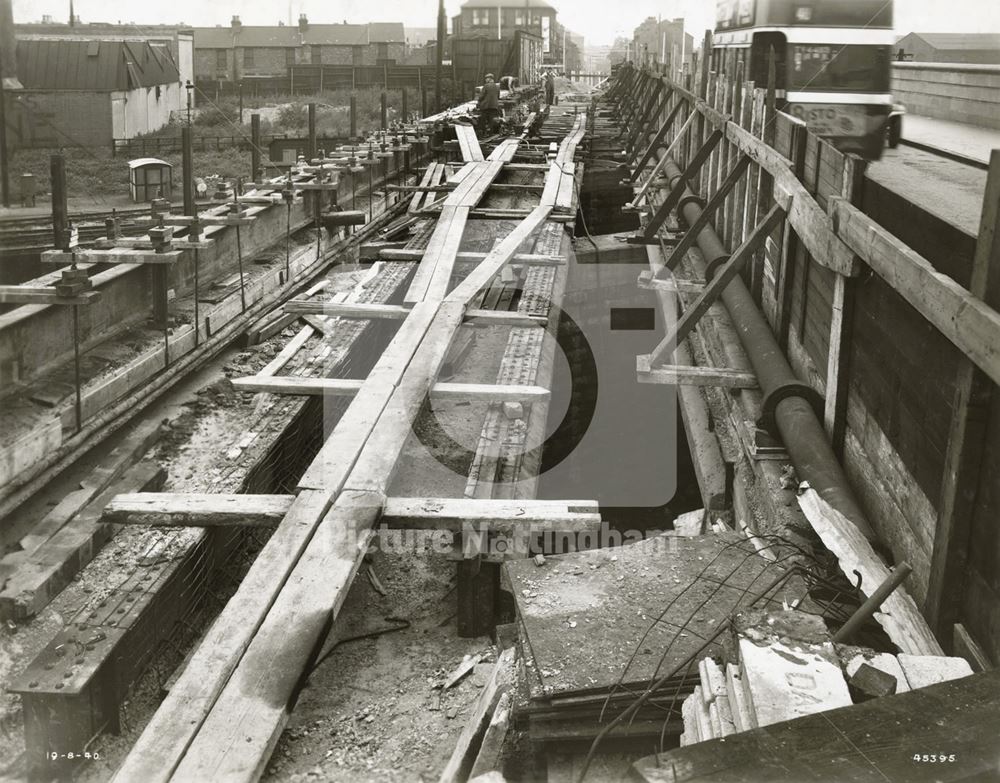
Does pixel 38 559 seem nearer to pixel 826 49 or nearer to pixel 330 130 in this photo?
pixel 826 49

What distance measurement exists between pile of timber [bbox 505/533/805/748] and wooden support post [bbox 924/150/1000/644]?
552 mm

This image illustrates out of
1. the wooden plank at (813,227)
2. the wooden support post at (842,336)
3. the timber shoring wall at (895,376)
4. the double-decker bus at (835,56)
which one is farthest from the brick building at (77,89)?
the wooden support post at (842,336)

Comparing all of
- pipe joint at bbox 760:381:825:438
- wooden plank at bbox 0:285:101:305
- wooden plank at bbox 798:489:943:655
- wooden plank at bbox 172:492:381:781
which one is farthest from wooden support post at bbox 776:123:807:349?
wooden plank at bbox 0:285:101:305

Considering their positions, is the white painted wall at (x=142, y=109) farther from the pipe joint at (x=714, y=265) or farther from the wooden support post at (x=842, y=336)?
the wooden support post at (x=842, y=336)

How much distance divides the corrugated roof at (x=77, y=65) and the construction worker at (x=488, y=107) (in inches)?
812

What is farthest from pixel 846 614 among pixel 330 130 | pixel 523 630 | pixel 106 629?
pixel 330 130

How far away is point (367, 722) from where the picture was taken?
4.14 m

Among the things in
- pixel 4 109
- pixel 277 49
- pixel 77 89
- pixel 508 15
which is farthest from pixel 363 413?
pixel 508 15

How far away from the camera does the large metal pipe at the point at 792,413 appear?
200 inches

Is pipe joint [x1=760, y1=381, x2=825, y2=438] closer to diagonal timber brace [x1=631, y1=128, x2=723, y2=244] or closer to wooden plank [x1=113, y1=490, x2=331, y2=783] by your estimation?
wooden plank [x1=113, y1=490, x2=331, y2=783]

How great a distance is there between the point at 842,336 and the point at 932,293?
1.80 meters

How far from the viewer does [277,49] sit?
220 ft

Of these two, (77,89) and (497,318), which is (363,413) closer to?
(497,318)

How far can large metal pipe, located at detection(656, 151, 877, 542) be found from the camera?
16.6 ft
